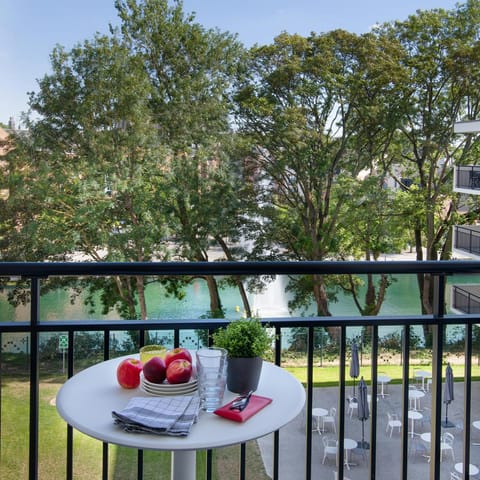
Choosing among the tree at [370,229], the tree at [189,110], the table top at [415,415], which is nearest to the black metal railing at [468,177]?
the tree at [370,229]

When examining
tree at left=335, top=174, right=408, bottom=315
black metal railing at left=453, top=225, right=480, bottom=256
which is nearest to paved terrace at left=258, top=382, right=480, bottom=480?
black metal railing at left=453, top=225, right=480, bottom=256

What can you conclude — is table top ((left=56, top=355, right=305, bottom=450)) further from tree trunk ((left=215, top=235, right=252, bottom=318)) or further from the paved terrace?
tree trunk ((left=215, top=235, right=252, bottom=318))

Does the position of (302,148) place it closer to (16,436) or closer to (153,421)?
(16,436)

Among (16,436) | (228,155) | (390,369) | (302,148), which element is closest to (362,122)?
(302,148)

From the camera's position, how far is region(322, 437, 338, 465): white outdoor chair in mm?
6645

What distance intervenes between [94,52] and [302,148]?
4.12m

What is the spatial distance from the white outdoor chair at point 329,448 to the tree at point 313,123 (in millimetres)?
4234

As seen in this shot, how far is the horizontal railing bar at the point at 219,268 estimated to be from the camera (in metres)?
1.24

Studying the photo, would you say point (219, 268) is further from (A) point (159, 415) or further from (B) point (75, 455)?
(B) point (75, 455)

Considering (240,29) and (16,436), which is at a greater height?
(240,29)

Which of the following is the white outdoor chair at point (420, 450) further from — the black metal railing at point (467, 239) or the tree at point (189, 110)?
the tree at point (189, 110)

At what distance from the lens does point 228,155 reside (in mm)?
10180

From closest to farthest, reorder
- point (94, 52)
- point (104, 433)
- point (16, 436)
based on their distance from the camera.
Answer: point (104, 433) < point (16, 436) < point (94, 52)

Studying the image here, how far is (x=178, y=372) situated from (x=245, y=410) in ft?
0.50
